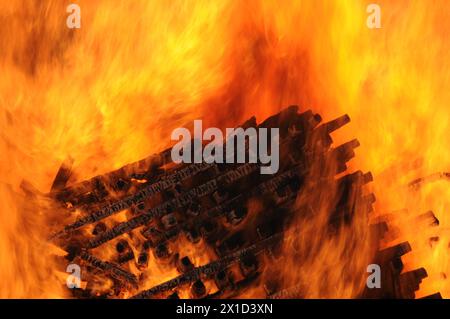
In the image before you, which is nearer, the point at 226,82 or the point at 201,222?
the point at 201,222

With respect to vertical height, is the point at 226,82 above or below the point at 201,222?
above

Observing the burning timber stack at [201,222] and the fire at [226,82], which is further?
the fire at [226,82]

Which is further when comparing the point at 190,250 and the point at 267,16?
the point at 267,16
